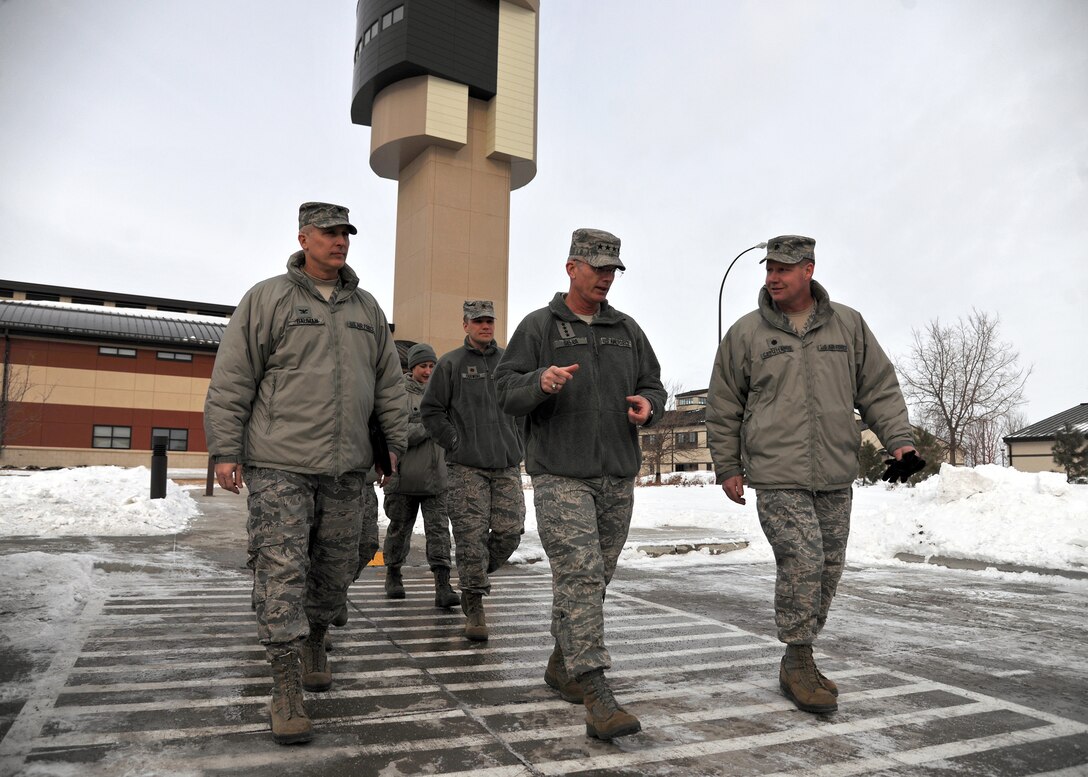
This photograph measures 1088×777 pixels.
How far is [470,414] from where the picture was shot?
6.25 metres

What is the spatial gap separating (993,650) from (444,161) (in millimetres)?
38739

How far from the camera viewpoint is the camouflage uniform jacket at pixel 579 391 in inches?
164

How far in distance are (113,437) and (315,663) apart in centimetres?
4090

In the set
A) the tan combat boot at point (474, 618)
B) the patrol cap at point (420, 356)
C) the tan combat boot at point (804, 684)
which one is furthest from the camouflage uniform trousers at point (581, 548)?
the patrol cap at point (420, 356)

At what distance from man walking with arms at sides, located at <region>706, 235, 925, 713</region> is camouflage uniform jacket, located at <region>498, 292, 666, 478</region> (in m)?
0.57

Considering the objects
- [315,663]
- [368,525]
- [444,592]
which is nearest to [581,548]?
[315,663]

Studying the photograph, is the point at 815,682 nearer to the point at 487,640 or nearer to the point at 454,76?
the point at 487,640

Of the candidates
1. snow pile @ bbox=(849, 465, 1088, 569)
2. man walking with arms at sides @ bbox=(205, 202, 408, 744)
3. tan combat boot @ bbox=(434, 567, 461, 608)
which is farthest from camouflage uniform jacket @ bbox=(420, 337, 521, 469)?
snow pile @ bbox=(849, 465, 1088, 569)

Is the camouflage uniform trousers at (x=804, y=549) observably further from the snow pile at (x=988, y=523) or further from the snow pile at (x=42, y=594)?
the snow pile at (x=988, y=523)

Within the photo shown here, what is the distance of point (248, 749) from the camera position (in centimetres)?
334

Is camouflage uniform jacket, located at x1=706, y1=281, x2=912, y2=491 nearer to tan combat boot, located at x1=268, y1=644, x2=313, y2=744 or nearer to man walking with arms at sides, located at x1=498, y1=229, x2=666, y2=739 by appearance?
man walking with arms at sides, located at x1=498, y1=229, x2=666, y2=739

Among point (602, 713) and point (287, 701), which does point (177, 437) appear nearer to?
point (287, 701)

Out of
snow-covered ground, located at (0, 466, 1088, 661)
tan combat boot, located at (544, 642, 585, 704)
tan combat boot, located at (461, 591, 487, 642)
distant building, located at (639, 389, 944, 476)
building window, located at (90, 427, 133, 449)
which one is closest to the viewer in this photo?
tan combat boot, located at (544, 642, 585, 704)

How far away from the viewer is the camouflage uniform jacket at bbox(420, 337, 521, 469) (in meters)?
6.08
